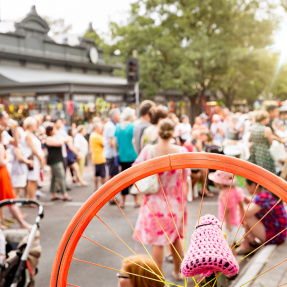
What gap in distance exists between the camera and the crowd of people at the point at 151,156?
360 cm

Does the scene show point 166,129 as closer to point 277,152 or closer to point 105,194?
point 105,194

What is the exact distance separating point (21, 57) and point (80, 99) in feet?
16.8

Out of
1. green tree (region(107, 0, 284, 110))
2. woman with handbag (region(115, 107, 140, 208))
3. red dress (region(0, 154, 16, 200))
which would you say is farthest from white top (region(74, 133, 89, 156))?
green tree (region(107, 0, 284, 110))

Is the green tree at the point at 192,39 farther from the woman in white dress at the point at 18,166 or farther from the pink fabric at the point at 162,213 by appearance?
the pink fabric at the point at 162,213

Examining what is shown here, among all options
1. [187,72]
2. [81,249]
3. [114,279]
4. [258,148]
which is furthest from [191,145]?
[187,72]

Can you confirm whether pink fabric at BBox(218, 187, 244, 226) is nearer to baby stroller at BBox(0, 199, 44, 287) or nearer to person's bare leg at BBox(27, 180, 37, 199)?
baby stroller at BBox(0, 199, 44, 287)

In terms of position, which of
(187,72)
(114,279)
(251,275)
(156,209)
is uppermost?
(187,72)

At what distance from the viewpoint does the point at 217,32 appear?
24.8 m

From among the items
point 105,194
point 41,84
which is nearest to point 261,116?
point 105,194

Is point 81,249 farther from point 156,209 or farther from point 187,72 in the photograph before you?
point 187,72

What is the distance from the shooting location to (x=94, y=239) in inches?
208

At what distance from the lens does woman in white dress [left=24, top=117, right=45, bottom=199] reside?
699 cm

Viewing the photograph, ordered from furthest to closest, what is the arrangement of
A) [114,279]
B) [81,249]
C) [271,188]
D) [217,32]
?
[217,32]
[81,249]
[114,279]
[271,188]

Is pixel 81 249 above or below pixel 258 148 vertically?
below
